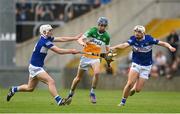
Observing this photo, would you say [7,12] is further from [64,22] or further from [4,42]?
[64,22]

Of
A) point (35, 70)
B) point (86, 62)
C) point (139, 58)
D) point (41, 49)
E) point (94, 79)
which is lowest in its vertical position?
point (94, 79)

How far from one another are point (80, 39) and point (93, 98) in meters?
1.95

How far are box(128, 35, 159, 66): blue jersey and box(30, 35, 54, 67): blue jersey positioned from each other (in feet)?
9.09

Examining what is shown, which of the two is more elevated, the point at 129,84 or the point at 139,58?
the point at 139,58

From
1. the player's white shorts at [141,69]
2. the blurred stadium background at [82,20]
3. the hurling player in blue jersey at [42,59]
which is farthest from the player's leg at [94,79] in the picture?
the blurred stadium background at [82,20]

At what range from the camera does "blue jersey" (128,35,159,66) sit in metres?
28.4

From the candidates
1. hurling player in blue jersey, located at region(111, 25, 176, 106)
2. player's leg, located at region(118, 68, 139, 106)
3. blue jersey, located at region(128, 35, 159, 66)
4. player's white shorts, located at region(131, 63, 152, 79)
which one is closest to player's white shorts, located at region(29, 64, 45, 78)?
hurling player in blue jersey, located at region(111, 25, 176, 106)

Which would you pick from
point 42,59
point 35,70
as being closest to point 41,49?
point 42,59

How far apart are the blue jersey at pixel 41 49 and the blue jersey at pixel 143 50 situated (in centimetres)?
277

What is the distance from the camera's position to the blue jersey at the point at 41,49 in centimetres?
2689

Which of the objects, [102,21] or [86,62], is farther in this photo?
[86,62]

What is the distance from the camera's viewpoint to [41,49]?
1070 inches

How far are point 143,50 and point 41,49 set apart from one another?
11.3ft

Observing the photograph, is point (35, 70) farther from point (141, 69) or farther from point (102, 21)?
point (141, 69)
